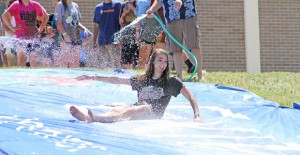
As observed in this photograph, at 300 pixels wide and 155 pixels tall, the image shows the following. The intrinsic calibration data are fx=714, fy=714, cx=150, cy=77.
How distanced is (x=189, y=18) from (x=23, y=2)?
123 inches

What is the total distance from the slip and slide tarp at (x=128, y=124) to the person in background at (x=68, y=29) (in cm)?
302

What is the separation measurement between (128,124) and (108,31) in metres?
5.91

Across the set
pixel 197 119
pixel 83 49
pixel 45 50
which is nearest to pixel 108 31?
pixel 83 49

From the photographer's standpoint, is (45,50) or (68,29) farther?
(45,50)

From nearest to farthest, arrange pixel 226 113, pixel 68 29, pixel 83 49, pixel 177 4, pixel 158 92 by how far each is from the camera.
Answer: pixel 158 92
pixel 226 113
pixel 177 4
pixel 68 29
pixel 83 49

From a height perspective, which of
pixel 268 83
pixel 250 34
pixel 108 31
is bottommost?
pixel 268 83

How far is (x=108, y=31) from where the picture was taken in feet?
40.4

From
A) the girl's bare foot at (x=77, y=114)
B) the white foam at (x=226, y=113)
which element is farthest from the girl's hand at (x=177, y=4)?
the girl's bare foot at (x=77, y=114)

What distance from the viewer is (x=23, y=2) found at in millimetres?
11867

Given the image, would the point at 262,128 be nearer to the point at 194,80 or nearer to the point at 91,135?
the point at 91,135

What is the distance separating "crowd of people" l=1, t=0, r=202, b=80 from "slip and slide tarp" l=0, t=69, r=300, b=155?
7.97ft

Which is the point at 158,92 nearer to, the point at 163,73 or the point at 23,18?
the point at 163,73

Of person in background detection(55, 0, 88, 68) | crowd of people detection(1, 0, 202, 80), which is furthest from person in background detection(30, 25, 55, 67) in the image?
person in background detection(55, 0, 88, 68)

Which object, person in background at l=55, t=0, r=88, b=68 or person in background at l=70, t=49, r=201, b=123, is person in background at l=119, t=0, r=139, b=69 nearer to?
person in background at l=55, t=0, r=88, b=68
